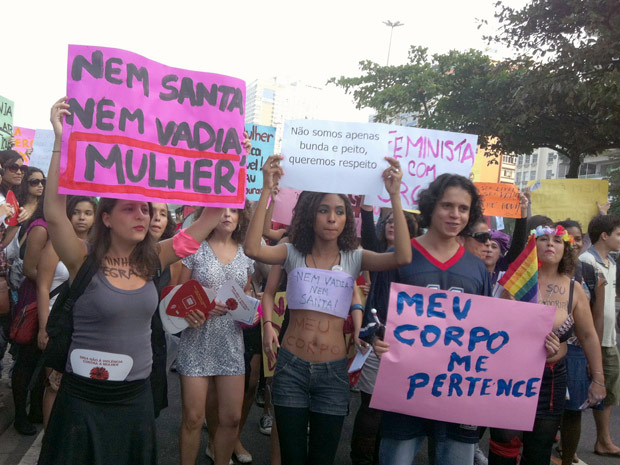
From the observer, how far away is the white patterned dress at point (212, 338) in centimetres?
362

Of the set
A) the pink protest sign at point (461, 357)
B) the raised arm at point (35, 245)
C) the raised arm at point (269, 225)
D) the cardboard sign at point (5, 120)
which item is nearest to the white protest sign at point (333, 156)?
the raised arm at point (269, 225)

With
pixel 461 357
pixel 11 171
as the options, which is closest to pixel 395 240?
pixel 461 357

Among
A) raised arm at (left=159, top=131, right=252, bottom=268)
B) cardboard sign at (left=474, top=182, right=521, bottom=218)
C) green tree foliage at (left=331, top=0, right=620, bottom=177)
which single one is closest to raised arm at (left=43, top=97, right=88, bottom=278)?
raised arm at (left=159, top=131, right=252, bottom=268)

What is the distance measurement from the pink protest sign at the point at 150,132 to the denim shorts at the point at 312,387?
0.94m

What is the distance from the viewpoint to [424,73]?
2212 cm

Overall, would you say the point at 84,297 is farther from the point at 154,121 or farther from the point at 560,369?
the point at 560,369

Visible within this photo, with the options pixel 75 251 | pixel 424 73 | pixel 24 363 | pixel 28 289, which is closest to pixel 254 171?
pixel 28 289

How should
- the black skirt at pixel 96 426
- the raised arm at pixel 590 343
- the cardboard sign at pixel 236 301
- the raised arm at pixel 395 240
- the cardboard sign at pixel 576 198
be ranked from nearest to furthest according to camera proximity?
the black skirt at pixel 96 426 → the raised arm at pixel 395 240 → the raised arm at pixel 590 343 → the cardboard sign at pixel 236 301 → the cardboard sign at pixel 576 198

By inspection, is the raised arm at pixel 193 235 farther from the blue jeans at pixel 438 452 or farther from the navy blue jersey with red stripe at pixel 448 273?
the blue jeans at pixel 438 452

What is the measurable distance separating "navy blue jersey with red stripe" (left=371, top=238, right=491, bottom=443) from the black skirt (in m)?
1.23

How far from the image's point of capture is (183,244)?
2.98 m

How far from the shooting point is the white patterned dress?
3.62m

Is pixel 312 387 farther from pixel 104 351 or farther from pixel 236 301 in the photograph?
pixel 104 351

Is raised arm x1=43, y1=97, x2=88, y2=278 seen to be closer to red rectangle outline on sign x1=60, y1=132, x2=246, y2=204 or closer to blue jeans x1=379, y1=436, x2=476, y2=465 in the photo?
red rectangle outline on sign x1=60, y1=132, x2=246, y2=204
